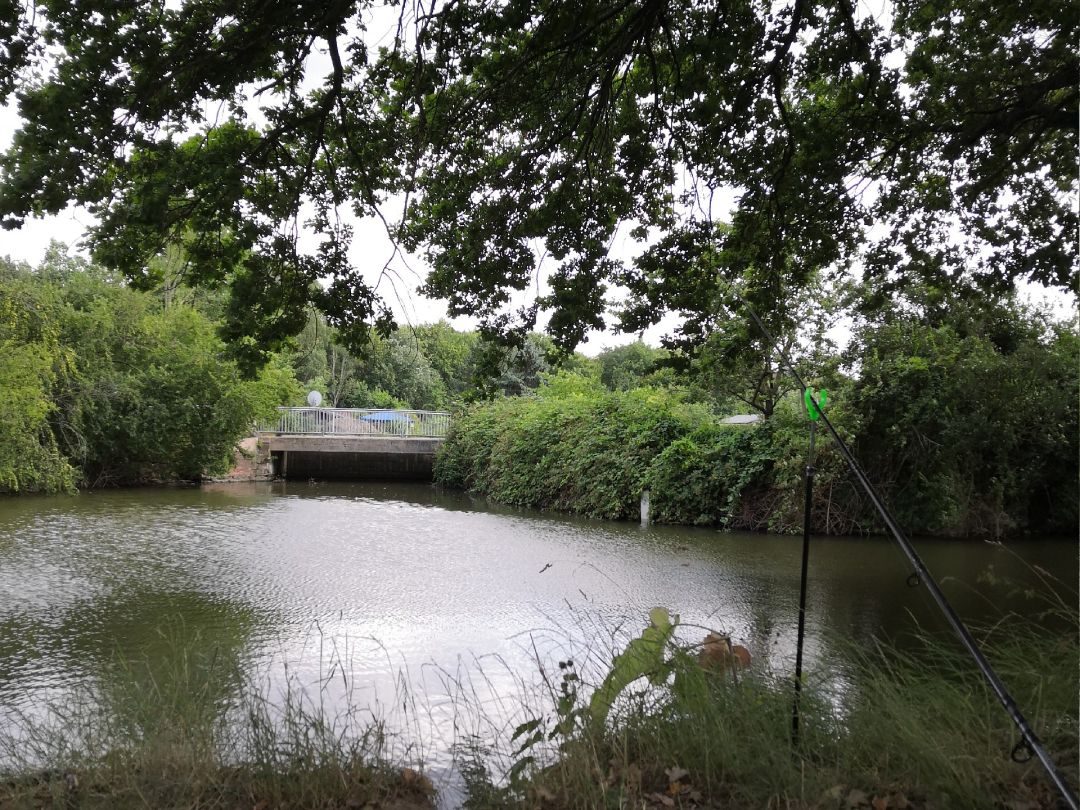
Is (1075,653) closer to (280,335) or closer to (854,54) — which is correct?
(854,54)

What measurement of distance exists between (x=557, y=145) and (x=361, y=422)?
21967 millimetres

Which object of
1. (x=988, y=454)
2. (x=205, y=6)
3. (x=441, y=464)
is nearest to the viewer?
(x=205, y=6)

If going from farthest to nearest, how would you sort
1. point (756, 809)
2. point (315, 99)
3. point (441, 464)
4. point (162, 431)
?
point (441, 464) < point (162, 431) < point (315, 99) < point (756, 809)

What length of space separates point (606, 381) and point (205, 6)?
4255 cm

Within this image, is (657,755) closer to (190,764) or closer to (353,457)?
(190,764)

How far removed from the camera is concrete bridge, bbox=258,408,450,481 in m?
26.1

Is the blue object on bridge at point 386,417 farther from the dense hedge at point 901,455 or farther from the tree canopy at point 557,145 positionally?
the tree canopy at point 557,145

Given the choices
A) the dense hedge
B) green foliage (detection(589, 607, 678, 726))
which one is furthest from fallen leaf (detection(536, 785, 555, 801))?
the dense hedge

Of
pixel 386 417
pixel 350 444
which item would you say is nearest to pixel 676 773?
pixel 350 444

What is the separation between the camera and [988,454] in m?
14.7

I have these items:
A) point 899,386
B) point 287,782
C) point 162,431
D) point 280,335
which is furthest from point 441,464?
point 287,782

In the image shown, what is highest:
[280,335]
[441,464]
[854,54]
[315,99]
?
[854,54]

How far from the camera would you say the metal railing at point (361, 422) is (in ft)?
87.5

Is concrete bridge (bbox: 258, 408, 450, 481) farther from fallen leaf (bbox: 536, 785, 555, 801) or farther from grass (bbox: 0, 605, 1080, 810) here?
fallen leaf (bbox: 536, 785, 555, 801)
